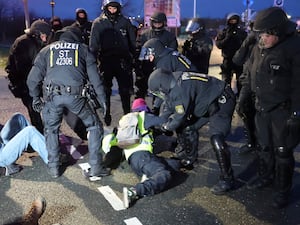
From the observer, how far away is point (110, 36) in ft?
19.7

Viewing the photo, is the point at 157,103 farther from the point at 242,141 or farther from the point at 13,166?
the point at 13,166

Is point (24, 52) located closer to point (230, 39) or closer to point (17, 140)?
point (17, 140)

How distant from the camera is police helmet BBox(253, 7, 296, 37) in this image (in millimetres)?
3344

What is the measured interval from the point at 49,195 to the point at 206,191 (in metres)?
1.72

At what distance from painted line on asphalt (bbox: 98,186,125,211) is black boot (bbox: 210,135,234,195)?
3.36 feet

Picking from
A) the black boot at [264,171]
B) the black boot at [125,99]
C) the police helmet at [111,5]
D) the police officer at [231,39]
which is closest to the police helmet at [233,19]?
the police officer at [231,39]

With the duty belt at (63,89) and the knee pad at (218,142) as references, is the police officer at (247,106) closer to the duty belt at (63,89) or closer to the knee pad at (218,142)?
the knee pad at (218,142)

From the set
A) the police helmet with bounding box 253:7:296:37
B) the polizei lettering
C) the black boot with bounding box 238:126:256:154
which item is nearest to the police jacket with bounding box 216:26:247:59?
the black boot with bounding box 238:126:256:154

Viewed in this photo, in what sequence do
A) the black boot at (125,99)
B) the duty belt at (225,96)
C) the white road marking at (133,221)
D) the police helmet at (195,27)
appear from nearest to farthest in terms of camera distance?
the white road marking at (133,221)
the duty belt at (225,96)
the black boot at (125,99)
the police helmet at (195,27)

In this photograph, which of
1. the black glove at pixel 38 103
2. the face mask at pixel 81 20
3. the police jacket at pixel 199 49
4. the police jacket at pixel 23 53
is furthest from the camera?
the face mask at pixel 81 20

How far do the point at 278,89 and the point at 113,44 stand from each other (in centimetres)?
325

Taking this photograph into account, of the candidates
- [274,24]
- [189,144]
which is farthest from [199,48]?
[274,24]

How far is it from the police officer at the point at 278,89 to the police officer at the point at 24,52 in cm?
279

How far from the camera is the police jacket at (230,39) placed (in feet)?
23.5
